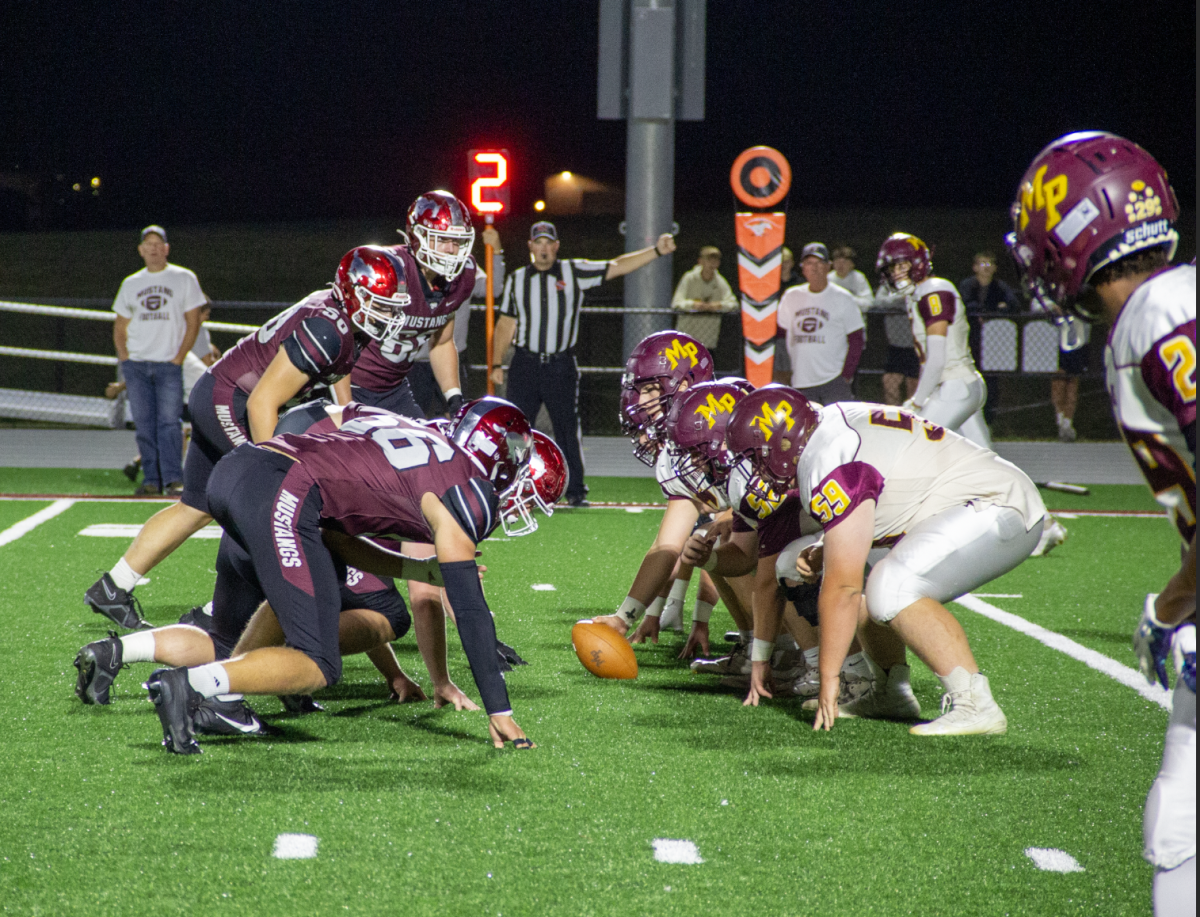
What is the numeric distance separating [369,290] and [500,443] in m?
1.19

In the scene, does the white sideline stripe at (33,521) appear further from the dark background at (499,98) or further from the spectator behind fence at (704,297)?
the dark background at (499,98)

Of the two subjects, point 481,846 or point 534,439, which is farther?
point 534,439

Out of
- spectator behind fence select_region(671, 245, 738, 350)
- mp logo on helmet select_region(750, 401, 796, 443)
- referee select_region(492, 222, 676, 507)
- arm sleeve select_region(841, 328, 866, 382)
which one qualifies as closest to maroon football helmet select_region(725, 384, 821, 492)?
mp logo on helmet select_region(750, 401, 796, 443)

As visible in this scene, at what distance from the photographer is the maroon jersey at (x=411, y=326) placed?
532 cm

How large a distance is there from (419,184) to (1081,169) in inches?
1055

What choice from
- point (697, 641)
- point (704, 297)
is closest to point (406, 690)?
point (697, 641)

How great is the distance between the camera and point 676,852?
118 inches

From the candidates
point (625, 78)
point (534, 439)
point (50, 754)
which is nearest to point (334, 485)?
point (534, 439)

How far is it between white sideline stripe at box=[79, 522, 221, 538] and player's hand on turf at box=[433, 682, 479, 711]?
423 cm

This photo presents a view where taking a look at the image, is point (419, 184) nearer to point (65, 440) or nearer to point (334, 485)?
point (65, 440)

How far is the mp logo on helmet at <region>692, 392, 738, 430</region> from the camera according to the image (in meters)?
4.30

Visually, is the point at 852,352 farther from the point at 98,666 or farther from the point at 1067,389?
the point at 98,666

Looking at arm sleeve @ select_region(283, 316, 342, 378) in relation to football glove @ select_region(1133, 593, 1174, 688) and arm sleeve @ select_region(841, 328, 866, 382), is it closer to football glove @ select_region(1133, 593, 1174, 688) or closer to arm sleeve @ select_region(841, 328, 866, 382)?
football glove @ select_region(1133, 593, 1174, 688)

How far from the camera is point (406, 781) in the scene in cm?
349
